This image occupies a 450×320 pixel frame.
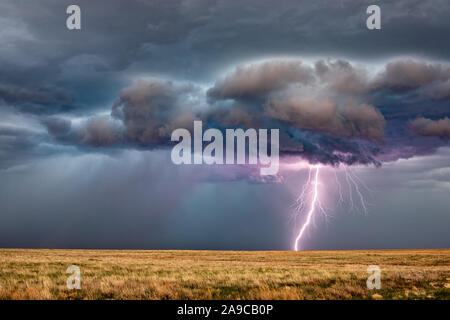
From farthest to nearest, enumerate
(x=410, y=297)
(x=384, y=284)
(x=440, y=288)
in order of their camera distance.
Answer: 1. (x=384, y=284)
2. (x=440, y=288)
3. (x=410, y=297)

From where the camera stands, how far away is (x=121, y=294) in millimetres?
15555
